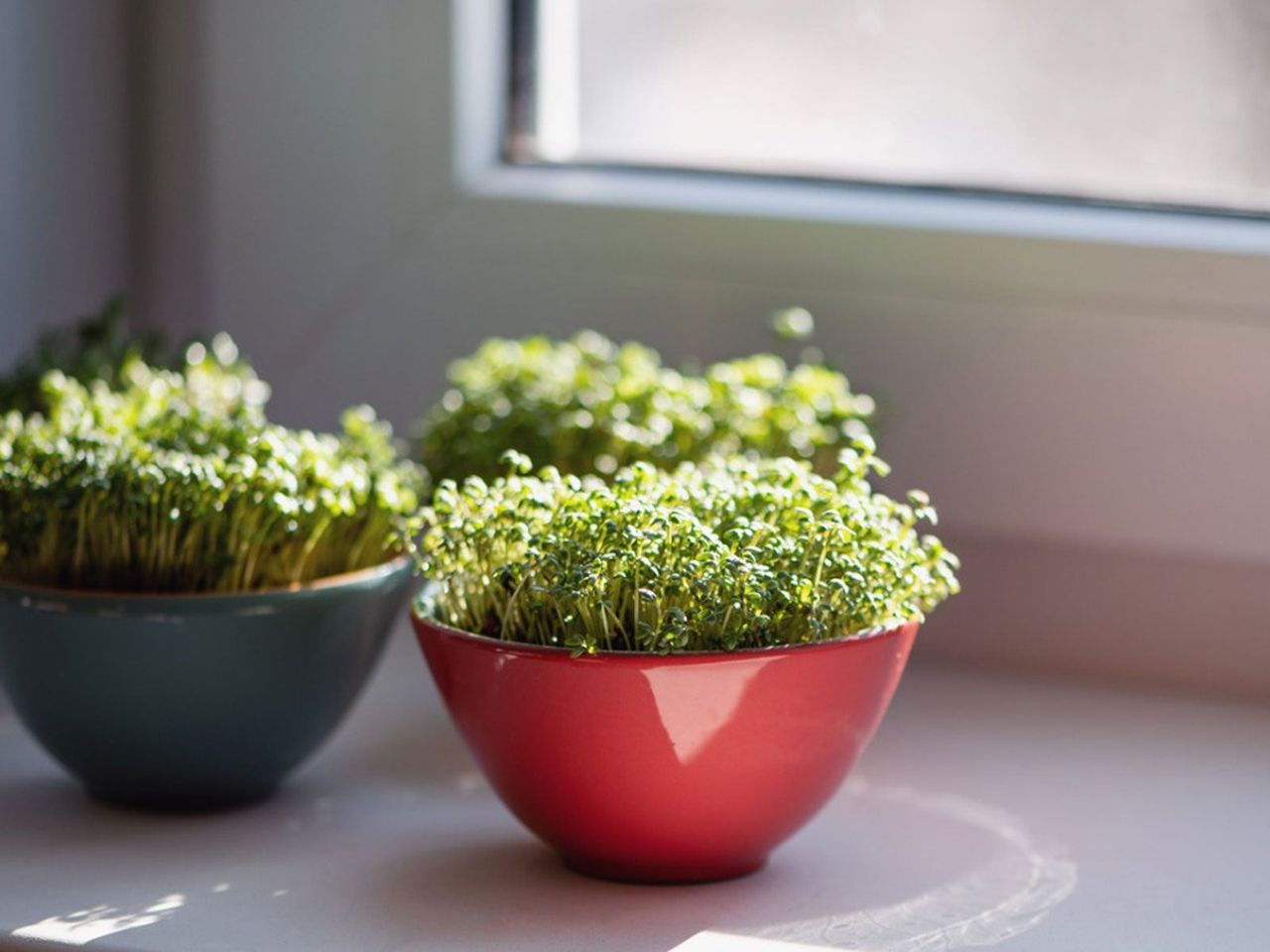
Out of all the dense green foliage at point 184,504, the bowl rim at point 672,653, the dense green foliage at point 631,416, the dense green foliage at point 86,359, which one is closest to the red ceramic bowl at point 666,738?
the bowl rim at point 672,653

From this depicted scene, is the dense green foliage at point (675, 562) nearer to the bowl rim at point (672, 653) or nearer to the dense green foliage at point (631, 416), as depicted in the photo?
the bowl rim at point (672, 653)

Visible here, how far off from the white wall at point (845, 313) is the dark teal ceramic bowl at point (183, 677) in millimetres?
365

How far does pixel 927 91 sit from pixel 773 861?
57 centimetres

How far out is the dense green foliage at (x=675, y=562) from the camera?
2.37 feet

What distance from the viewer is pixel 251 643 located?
83 centimetres

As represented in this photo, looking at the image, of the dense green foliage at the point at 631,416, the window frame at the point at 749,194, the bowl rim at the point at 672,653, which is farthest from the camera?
the window frame at the point at 749,194

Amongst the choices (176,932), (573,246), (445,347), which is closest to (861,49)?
(573,246)

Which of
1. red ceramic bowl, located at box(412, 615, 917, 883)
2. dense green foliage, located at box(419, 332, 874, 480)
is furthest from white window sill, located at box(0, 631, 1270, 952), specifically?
dense green foliage, located at box(419, 332, 874, 480)

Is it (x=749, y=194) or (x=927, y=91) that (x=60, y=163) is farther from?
(x=927, y=91)

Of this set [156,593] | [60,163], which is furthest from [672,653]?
[60,163]

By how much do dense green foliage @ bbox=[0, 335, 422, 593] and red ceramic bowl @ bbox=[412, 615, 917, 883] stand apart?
0.10 m

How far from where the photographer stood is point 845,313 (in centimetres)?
113

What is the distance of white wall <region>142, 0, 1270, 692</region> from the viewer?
107cm

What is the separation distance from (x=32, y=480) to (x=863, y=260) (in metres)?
0.54
